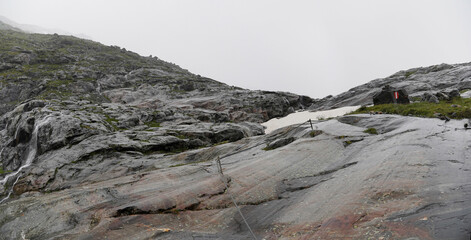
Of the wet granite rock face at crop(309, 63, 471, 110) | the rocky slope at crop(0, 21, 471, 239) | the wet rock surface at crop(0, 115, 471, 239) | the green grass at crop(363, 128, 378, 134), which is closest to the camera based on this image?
the wet rock surface at crop(0, 115, 471, 239)

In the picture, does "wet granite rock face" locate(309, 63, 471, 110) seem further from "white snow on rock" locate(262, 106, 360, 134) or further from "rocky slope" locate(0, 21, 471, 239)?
"rocky slope" locate(0, 21, 471, 239)

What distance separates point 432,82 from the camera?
51625 mm

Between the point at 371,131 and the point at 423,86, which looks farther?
the point at 423,86

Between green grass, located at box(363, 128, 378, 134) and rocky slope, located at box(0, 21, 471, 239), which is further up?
green grass, located at box(363, 128, 378, 134)

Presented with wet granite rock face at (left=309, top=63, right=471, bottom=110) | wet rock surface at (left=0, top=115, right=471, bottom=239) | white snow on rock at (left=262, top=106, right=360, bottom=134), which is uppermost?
wet granite rock face at (left=309, top=63, right=471, bottom=110)

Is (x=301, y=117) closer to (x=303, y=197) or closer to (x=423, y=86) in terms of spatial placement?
(x=423, y=86)

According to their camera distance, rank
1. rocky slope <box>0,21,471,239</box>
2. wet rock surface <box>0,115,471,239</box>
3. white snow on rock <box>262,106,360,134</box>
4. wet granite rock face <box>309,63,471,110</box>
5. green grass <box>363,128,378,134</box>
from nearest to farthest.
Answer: wet rock surface <box>0,115,471,239</box>, rocky slope <box>0,21,471,239</box>, green grass <box>363,128,378,134</box>, wet granite rock face <box>309,63,471,110</box>, white snow on rock <box>262,106,360,134</box>

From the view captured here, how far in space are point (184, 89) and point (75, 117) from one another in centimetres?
4135

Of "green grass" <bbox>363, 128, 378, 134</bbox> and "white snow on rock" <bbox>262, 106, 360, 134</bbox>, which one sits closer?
"green grass" <bbox>363, 128, 378, 134</bbox>

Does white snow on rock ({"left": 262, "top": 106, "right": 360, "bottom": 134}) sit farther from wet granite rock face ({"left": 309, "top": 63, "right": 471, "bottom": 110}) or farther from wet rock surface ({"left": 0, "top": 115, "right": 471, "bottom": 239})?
→ wet rock surface ({"left": 0, "top": 115, "right": 471, "bottom": 239})

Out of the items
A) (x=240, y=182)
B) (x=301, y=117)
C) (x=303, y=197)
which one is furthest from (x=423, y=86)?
(x=240, y=182)

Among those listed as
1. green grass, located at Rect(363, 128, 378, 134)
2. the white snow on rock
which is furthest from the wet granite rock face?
green grass, located at Rect(363, 128, 378, 134)

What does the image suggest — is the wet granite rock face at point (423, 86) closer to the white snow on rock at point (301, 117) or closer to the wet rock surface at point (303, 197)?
the white snow on rock at point (301, 117)

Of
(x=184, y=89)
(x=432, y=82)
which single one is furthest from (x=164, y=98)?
(x=432, y=82)
